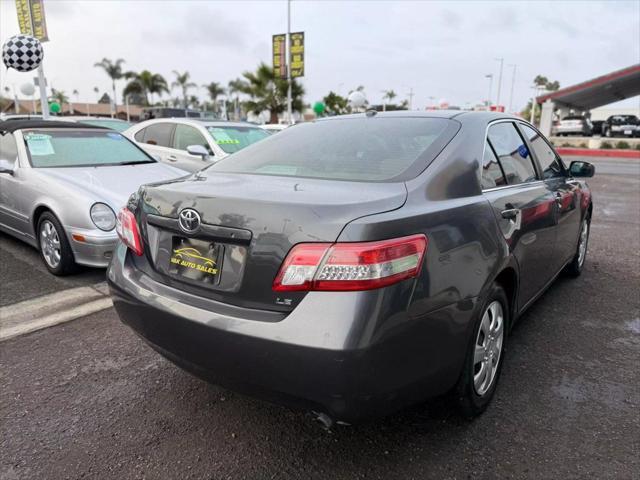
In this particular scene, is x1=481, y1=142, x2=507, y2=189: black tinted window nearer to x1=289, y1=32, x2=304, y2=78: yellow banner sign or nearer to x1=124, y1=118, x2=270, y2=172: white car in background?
x1=124, y1=118, x2=270, y2=172: white car in background

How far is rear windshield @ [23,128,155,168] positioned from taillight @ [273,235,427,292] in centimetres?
436

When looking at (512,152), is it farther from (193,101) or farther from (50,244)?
(193,101)

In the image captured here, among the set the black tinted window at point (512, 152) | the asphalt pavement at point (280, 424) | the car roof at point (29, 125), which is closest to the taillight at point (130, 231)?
the asphalt pavement at point (280, 424)

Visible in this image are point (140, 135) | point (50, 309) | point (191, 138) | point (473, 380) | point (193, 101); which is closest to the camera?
point (473, 380)

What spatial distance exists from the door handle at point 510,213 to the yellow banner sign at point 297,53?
81.6 ft

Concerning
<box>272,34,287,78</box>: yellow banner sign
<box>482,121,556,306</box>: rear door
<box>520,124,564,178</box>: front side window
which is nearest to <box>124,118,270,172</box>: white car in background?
<box>520,124,564,178</box>: front side window

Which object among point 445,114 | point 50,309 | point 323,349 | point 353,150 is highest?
point 445,114

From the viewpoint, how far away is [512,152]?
310 centimetres

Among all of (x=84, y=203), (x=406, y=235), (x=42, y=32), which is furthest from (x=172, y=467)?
(x=42, y=32)

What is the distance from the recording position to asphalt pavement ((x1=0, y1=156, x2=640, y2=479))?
216 cm

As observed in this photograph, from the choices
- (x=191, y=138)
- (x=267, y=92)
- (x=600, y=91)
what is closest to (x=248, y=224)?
(x=191, y=138)

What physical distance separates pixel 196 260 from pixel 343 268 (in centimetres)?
70

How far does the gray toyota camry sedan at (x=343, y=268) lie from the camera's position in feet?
5.86

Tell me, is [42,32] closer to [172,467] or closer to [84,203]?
[84,203]
